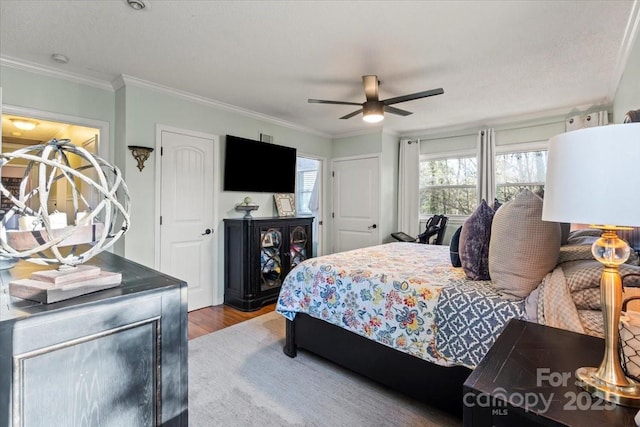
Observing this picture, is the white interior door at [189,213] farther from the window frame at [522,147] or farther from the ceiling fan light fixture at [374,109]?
the window frame at [522,147]

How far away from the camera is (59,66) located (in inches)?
109

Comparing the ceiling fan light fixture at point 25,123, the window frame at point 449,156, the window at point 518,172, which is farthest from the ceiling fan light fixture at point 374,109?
the ceiling fan light fixture at point 25,123

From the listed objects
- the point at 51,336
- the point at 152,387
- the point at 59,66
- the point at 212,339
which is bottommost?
the point at 212,339

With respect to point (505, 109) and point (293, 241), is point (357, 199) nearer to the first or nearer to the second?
point (293, 241)

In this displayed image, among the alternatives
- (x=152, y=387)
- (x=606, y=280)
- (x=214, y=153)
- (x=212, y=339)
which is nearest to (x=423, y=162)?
(x=214, y=153)

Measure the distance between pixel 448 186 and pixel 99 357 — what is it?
16.2ft

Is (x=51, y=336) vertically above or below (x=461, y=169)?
below

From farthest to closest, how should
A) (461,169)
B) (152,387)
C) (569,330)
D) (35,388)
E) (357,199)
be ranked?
(357,199) → (461,169) → (569,330) → (152,387) → (35,388)

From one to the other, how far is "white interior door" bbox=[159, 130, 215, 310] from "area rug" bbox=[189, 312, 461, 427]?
1.07 meters

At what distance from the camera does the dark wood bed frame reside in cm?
173

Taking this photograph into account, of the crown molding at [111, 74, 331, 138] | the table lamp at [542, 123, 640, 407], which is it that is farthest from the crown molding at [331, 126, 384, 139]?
the table lamp at [542, 123, 640, 407]

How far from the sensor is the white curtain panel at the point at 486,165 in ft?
14.3

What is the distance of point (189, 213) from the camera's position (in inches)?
140

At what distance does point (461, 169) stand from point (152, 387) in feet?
16.1
